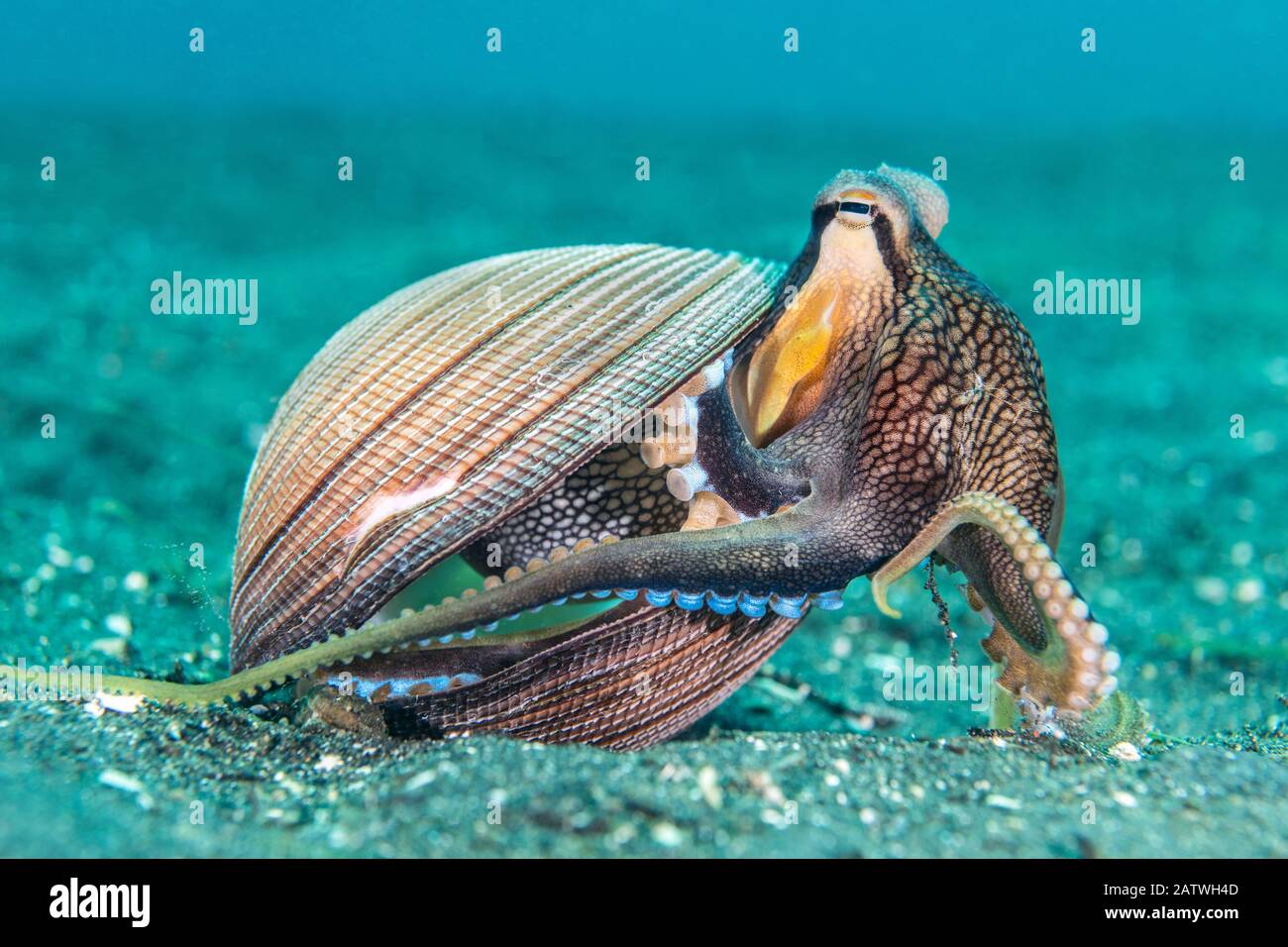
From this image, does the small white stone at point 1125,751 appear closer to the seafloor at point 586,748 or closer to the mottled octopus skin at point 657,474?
the seafloor at point 586,748

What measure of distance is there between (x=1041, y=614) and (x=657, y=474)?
52.6 inches

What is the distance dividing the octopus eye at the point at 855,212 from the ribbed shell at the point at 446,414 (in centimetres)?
34

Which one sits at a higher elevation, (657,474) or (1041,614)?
(657,474)

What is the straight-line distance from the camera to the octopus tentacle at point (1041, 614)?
2.28m

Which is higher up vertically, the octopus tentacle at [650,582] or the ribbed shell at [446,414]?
the ribbed shell at [446,414]

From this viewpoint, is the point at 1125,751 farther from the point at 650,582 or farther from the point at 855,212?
the point at 855,212

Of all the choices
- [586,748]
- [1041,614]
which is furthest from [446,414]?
[1041,614]

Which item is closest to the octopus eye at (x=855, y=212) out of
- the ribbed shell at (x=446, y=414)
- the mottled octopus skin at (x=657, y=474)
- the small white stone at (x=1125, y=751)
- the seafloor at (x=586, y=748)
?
the mottled octopus skin at (x=657, y=474)

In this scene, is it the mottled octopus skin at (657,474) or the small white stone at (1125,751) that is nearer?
the mottled octopus skin at (657,474)

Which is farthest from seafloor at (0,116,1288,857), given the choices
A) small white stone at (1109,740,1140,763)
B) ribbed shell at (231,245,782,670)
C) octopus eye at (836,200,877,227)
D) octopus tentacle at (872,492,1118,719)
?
octopus eye at (836,200,877,227)

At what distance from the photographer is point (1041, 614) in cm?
238

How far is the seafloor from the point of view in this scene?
2152mm

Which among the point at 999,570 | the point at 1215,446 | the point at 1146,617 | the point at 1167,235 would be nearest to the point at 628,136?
the point at 1167,235
